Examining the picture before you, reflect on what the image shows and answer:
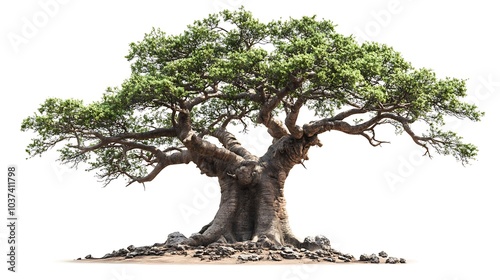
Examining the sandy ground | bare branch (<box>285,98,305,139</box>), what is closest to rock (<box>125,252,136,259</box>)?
the sandy ground

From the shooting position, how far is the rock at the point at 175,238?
58.1 ft

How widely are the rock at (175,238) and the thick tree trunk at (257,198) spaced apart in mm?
401

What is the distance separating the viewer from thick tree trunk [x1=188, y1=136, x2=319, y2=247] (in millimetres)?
17984

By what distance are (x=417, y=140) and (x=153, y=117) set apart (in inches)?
282

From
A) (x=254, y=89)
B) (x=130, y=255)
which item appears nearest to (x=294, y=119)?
(x=254, y=89)

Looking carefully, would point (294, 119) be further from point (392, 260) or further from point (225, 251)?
point (392, 260)

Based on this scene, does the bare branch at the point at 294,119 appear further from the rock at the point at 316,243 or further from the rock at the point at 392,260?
the rock at the point at 392,260

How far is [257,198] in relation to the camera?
60.5ft

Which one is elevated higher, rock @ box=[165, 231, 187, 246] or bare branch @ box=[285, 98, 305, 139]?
bare branch @ box=[285, 98, 305, 139]

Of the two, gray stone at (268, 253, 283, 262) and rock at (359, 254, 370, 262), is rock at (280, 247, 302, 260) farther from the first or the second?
rock at (359, 254, 370, 262)

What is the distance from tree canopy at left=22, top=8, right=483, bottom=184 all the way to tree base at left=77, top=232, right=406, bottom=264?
8.03 feet

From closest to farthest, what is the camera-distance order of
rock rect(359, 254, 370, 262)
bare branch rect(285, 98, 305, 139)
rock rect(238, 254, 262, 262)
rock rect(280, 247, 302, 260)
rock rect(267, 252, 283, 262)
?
1. rock rect(238, 254, 262, 262)
2. rock rect(267, 252, 283, 262)
3. rock rect(280, 247, 302, 260)
4. rock rect(359, 254, 370, 262)
5. bare branch rect(285, 98, 305, 139)

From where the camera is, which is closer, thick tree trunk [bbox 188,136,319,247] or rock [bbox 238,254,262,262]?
rock [bbox 238,254,262,262]

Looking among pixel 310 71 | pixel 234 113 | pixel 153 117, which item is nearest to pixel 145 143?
pixel 153 117
